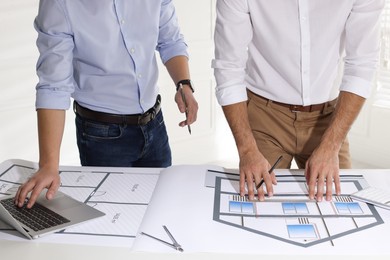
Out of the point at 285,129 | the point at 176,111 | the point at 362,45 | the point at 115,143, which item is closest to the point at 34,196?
the point at 115,143

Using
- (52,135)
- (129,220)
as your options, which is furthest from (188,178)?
(52,135)

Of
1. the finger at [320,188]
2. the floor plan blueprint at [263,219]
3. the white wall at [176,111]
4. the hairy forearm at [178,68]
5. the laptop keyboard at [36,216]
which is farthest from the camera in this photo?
the white wall at [176,111]

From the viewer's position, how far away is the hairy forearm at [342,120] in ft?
5.23

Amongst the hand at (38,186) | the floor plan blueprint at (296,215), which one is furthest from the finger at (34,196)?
the floor plan blueprint at (296,215)

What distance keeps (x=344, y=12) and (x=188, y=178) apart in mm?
703

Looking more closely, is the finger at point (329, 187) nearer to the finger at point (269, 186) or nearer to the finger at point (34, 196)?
the finger at point (269, 186)

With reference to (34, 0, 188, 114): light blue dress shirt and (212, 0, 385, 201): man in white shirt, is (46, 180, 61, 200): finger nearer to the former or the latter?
(34, 0, 188, 114): light blue dress shirt

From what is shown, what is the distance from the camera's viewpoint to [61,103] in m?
1.56

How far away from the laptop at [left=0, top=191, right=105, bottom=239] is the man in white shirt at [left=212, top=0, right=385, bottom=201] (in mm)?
459

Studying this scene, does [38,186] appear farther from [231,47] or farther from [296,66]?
[296,66]

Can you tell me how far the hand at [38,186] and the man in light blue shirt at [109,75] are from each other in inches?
3.5

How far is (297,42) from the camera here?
173 centimetres

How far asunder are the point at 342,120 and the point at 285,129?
26 cm

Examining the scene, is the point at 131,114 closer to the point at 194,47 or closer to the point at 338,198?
the point at 338,198
